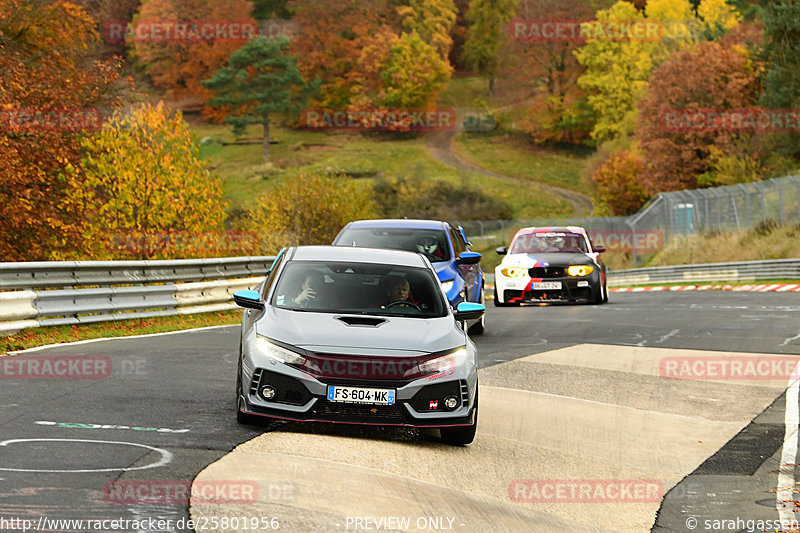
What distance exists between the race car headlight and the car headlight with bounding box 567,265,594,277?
87 cm

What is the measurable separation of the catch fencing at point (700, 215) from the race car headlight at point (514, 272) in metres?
20.3

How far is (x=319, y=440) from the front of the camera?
8.20 m

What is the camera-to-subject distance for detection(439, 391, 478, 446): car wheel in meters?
8.77

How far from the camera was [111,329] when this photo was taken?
57.5 ft

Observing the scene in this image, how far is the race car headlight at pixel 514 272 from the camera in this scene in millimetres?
22281

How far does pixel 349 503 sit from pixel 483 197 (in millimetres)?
90013

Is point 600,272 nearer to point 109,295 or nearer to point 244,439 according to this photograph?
point 109,295

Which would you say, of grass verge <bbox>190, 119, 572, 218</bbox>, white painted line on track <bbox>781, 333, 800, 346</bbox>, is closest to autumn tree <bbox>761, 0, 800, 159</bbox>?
grass verge <bbox>190, 119, 572, 218</bbox>

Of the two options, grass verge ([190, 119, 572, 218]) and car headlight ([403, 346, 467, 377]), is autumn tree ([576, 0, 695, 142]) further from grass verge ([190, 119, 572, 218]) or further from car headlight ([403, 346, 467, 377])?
car headlight ([403, 346, 467, 377])

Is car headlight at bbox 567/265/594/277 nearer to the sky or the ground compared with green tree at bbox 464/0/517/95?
nearer to the ground

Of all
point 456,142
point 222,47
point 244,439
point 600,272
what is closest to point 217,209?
point 600,272

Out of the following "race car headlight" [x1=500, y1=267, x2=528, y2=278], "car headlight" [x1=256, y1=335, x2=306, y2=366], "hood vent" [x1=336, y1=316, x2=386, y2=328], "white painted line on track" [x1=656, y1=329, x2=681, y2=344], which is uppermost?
"hood vent" [x1=336, y1=316, x2=386, y2=328]

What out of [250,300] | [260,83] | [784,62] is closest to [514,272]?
[250,300]

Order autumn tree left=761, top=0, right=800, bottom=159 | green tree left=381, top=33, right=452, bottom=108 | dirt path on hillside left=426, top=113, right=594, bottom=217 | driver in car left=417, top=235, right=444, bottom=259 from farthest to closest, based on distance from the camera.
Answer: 1. green tree left=381, top=33, right=452, bottom=108
2. dirt path on hillside left=426, top=113, right=594, bottom=217
3. autumn tree left=761, top=0, right=800, bottom=159
4. driver in car left=417, top=235, right=444, bottom=259
